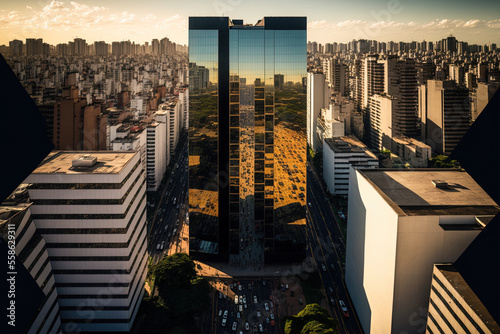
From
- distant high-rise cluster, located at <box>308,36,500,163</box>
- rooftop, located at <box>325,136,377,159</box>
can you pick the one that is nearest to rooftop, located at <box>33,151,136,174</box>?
rooftop, located at <box>325,136,377,159</box>

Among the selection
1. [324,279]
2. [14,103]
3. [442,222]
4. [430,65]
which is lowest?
[324,279]

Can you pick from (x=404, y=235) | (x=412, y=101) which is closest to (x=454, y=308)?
(x=404, y=235)

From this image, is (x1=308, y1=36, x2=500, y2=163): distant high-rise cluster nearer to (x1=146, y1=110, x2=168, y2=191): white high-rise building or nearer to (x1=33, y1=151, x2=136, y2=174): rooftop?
(x1=146, y1=110, x2=168, y2=191): white high-rise building

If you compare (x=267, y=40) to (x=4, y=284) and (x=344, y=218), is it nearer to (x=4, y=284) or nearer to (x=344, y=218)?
(x=344, y=218)

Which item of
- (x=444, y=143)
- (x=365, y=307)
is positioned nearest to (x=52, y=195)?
(x=365, y=307)

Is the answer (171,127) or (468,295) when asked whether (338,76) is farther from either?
(468,295)

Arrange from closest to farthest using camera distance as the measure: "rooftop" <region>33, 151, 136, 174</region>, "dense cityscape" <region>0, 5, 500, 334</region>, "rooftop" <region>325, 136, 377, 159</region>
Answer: "dense cityscape" <region>0, 5, 500, 334</region> → "rooftop" <region>33, 151, 136, 174</region> → "rooftop" <region>325, 136, 377, 159</region>

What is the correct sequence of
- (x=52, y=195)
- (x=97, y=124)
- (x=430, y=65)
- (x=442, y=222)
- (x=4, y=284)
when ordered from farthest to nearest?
(x=430, y=65) < (x=97, y=124) < (x=52, y=195) < (x=442, y=222) < (x=4, y=284)
